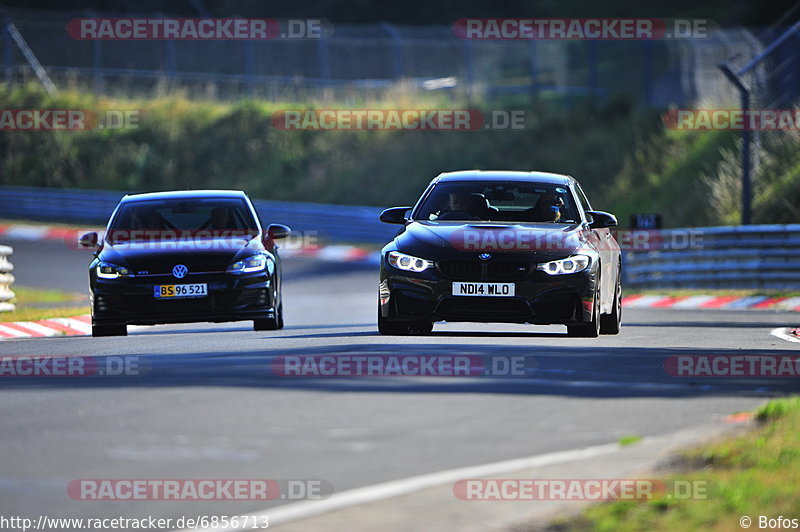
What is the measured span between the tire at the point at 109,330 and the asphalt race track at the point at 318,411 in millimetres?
1114

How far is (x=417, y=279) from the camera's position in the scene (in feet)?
46.4

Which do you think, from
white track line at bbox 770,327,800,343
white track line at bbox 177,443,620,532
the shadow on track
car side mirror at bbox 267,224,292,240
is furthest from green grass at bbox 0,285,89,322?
white track line at bbox 177,443,620,532

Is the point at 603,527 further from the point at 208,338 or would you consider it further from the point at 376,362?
the point at 208,338

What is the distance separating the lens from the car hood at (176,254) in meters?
16.3

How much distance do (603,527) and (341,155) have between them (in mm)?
39225

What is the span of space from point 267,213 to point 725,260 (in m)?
14.8

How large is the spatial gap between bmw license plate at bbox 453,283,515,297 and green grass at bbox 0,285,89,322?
8328 millimetres

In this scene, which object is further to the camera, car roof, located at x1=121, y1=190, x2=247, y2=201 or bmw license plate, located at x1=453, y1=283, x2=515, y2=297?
car roof, located at x1=121, y1=190, x2=247, y2=201

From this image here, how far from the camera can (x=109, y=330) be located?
659 inches

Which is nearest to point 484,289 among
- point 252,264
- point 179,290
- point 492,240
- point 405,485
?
point 492,240

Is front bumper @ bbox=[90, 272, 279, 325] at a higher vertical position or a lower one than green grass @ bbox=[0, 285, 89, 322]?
higher

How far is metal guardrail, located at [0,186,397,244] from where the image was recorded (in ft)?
120

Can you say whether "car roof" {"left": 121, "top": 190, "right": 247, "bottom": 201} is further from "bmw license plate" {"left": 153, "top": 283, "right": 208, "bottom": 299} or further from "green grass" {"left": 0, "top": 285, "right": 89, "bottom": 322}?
"green grass" {"left": 0, "top": 285, "right": 89, "bottom": 322}

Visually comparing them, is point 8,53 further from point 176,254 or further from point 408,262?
point 408,262
